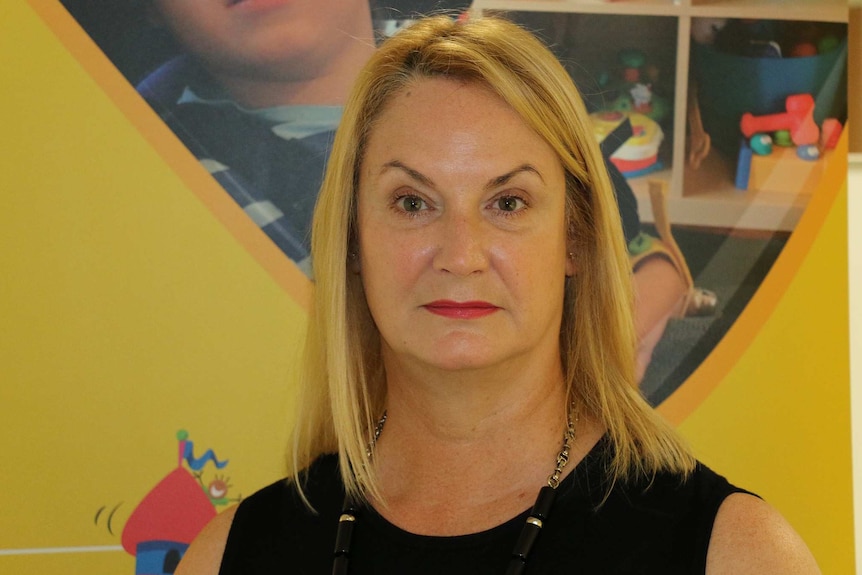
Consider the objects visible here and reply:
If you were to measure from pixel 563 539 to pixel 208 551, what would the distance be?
1.64ft

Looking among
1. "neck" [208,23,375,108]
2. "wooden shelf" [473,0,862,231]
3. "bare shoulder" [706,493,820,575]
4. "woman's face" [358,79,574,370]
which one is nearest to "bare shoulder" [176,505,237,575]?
"woman's face" [358,79,574,370]

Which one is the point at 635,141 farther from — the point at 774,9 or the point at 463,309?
the point at 463,309

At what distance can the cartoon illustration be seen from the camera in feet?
7.34

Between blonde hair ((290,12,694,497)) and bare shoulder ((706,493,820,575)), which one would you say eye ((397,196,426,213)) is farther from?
bare shoulder ((706,493,820,575))

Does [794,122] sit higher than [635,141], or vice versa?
[635,141]

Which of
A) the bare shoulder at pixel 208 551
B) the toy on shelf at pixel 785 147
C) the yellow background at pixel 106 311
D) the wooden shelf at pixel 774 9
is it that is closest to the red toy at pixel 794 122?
the toy on shelf at pixel 785 147

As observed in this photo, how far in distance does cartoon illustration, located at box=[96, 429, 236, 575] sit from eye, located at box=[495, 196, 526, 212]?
1.15 m

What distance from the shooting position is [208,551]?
1503 mm

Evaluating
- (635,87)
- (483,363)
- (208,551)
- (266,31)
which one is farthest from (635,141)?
(208,551)

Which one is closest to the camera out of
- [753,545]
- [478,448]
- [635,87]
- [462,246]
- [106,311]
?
[753,545]

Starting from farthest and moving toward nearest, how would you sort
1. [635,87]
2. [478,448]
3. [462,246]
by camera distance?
1. [635,87]
2. [478,448]
3. [462,246]

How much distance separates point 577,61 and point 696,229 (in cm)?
45

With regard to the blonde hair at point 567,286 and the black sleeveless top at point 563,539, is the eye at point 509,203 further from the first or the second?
the black sleeveless top at point 563,539

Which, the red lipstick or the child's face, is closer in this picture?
the red lipstick
